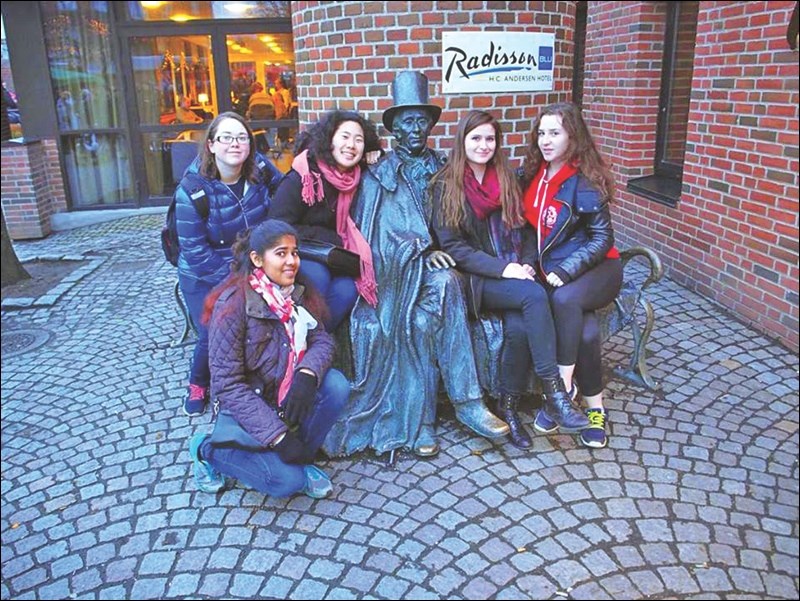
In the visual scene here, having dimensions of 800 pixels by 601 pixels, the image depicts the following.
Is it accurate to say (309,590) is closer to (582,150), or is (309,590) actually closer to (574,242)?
(574,242)

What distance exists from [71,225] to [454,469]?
749 centimetres

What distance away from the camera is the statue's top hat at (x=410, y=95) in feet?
12.4

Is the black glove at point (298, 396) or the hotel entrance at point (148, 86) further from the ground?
the hotel entrance at point (148, 86)

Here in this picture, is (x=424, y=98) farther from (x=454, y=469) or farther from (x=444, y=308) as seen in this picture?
(x=454, y=469)

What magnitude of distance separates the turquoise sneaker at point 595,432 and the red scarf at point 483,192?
3.91ft

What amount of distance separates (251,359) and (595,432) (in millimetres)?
1753

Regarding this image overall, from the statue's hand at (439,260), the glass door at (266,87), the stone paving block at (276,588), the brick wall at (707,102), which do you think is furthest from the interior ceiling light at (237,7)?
the stone paving block at (276,588)

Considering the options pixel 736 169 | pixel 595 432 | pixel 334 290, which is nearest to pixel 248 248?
pixel 334 290

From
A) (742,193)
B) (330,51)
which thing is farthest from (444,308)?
(742,193)

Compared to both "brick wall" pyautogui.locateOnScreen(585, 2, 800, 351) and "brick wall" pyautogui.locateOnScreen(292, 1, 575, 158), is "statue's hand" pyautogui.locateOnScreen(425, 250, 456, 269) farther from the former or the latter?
"brick wall" pyautogui.locateOnScreen(585, 2, 800, 351)

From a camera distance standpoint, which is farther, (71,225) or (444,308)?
(71,225)

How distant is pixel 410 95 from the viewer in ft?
12.5

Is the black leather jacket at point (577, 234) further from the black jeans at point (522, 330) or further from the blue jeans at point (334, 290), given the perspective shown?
the blue jeans at point (334, 290)

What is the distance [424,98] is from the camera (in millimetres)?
3830
